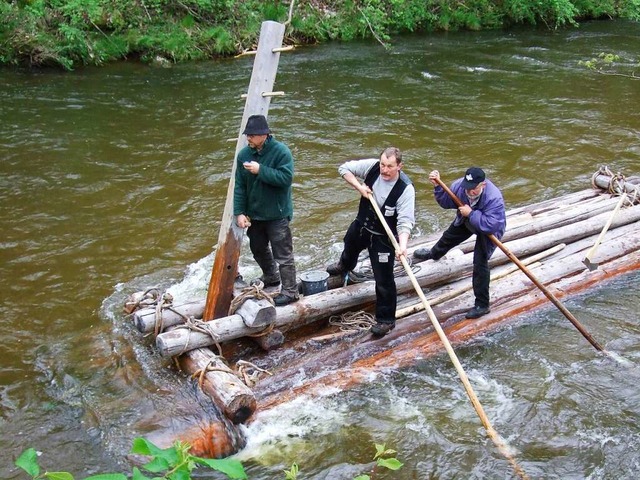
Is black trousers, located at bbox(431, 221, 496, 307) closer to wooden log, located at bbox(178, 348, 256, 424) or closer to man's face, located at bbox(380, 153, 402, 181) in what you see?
man's face, located at bbox(380, 153, 402, 181)

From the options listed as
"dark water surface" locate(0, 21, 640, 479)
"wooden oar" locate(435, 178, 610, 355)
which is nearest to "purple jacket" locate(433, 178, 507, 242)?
"wooden oar" locate(435, 178, 610, 355)

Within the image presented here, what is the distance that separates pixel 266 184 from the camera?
6465mm

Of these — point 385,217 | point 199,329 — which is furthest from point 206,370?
point 385,217

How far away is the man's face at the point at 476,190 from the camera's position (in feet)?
22.8

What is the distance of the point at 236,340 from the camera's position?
6.88 meters

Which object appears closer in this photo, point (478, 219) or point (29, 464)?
point (29, 464)

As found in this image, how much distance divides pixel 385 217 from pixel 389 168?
531 mm

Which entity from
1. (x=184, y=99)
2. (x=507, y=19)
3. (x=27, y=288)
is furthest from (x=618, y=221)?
(x=507, y=19)

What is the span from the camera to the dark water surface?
595 cm

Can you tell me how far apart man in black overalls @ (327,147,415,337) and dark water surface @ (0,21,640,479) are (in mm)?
787

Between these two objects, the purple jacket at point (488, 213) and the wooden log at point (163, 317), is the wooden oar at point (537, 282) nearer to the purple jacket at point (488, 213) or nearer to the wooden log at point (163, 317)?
the purple jacket at point (488, 213)

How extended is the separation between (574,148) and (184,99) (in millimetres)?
9143

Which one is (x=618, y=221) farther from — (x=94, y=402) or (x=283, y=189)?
(x=94, y=402)

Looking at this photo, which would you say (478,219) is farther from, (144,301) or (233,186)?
(144,301)
